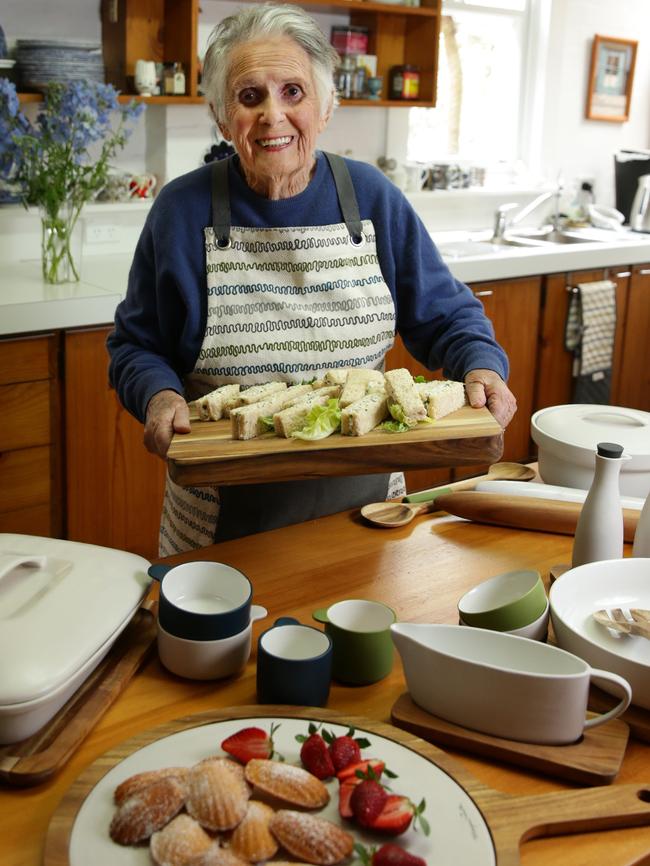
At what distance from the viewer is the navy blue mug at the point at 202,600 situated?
3.95ft

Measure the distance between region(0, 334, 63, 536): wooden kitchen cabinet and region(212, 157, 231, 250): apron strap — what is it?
1.06 meters

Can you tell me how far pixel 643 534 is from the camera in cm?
146

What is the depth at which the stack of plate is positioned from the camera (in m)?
3.04

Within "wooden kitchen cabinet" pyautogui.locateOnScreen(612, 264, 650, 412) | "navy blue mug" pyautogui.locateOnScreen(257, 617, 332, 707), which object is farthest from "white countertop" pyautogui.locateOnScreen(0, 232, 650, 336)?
"navy blue mug" pyautogui.locateOnScreen(257, 617, 332, 707)

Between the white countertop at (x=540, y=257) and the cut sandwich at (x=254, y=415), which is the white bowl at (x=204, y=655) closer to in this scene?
the cut sandwich at (x=254, y=415)

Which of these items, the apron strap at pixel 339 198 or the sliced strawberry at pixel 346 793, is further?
the apron strap at pixel 339 198

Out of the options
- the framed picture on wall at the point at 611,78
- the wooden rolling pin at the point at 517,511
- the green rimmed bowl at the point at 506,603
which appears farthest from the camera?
the framed picture on wall at the point at 611,78

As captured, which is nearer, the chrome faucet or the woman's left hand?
the woman's left hand

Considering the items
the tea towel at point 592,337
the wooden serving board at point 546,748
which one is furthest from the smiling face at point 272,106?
the tea towel at point 592,337

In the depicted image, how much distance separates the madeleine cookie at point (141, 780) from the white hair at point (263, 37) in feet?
3.80

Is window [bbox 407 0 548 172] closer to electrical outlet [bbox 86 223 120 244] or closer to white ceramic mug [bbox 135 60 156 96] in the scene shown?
white ceramic mug [bbox 135 60 156 96]

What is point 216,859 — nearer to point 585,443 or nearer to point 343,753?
point 343,753

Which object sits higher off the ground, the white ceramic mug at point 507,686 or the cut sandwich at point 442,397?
the cut sandwich at point 442,397

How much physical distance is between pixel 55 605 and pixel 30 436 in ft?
5.53
